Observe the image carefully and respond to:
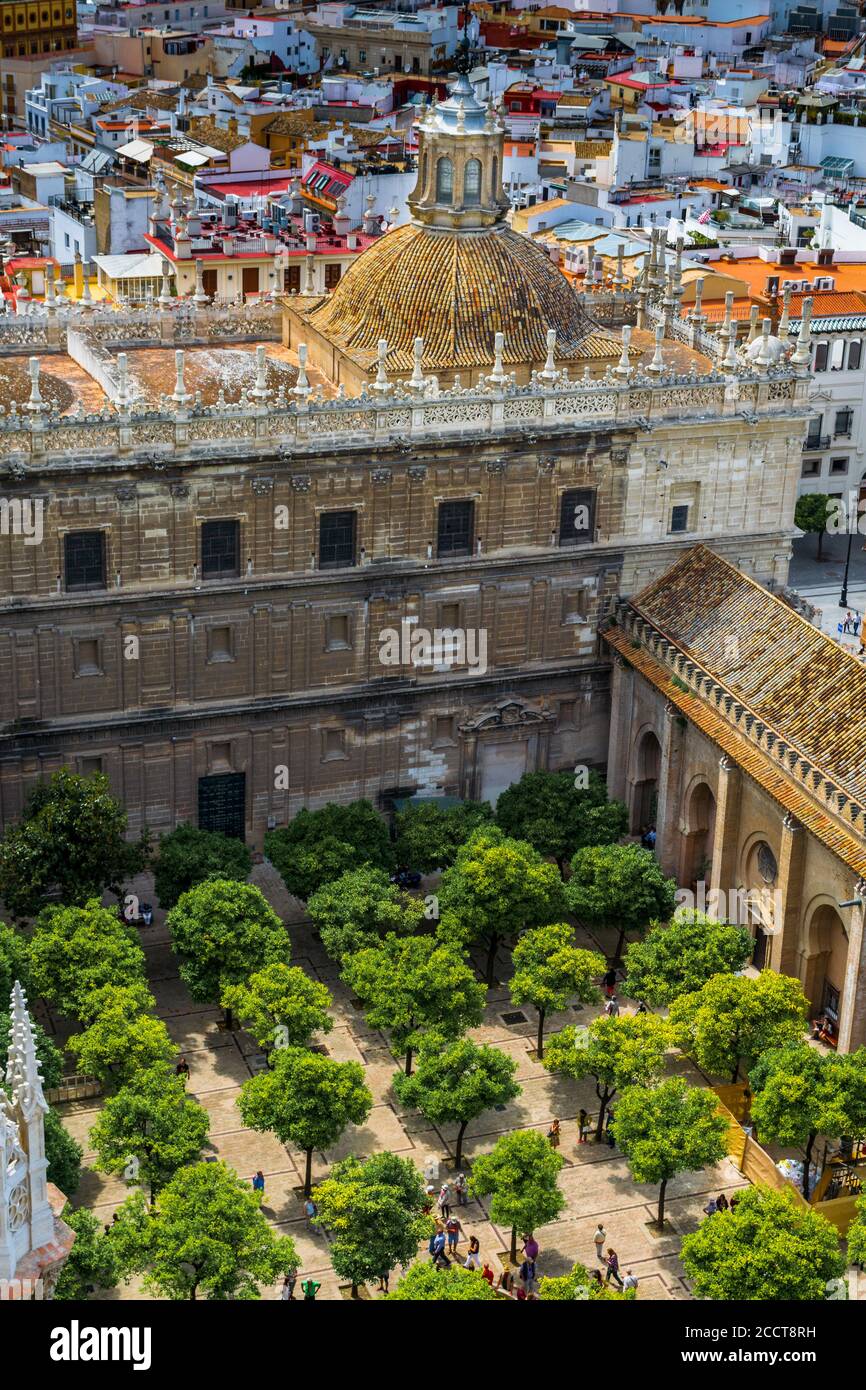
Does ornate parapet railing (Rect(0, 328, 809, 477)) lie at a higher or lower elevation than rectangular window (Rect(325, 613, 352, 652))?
higher

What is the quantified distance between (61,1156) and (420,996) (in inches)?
499

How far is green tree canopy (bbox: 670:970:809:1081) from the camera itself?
205ft

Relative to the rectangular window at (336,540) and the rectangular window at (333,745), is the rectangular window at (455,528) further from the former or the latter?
the rectangular window at (333,745)

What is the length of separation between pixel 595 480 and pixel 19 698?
2202 centimetres

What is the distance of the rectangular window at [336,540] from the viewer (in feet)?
243

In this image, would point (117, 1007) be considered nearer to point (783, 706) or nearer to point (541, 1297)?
point (541, 1297)

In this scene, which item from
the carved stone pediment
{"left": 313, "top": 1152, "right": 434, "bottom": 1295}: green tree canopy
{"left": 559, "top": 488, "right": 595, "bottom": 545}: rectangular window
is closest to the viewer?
{"left": 313, "top": 1152, "right": 434, "bottom": 1295}: green tree canopy

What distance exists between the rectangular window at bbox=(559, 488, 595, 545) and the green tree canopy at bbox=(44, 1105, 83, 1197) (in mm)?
30540

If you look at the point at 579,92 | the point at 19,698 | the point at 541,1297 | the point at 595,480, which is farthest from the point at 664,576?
the point at 579,92

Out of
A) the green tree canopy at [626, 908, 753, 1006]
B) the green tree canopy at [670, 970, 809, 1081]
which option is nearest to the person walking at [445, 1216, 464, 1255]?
the green tree canopy at [670, 970, 809, 1081]

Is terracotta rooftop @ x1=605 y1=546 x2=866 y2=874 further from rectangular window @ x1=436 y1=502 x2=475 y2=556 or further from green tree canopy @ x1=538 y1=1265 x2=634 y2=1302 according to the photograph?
green tree canopy @ x1=538 y1=1265 x2=634 y2=1302

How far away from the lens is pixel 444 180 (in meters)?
76.6

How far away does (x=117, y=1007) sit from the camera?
61594 mm

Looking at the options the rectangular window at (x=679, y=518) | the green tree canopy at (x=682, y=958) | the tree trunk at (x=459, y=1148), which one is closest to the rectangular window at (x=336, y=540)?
the rectangular window at (x=679, y=518)
